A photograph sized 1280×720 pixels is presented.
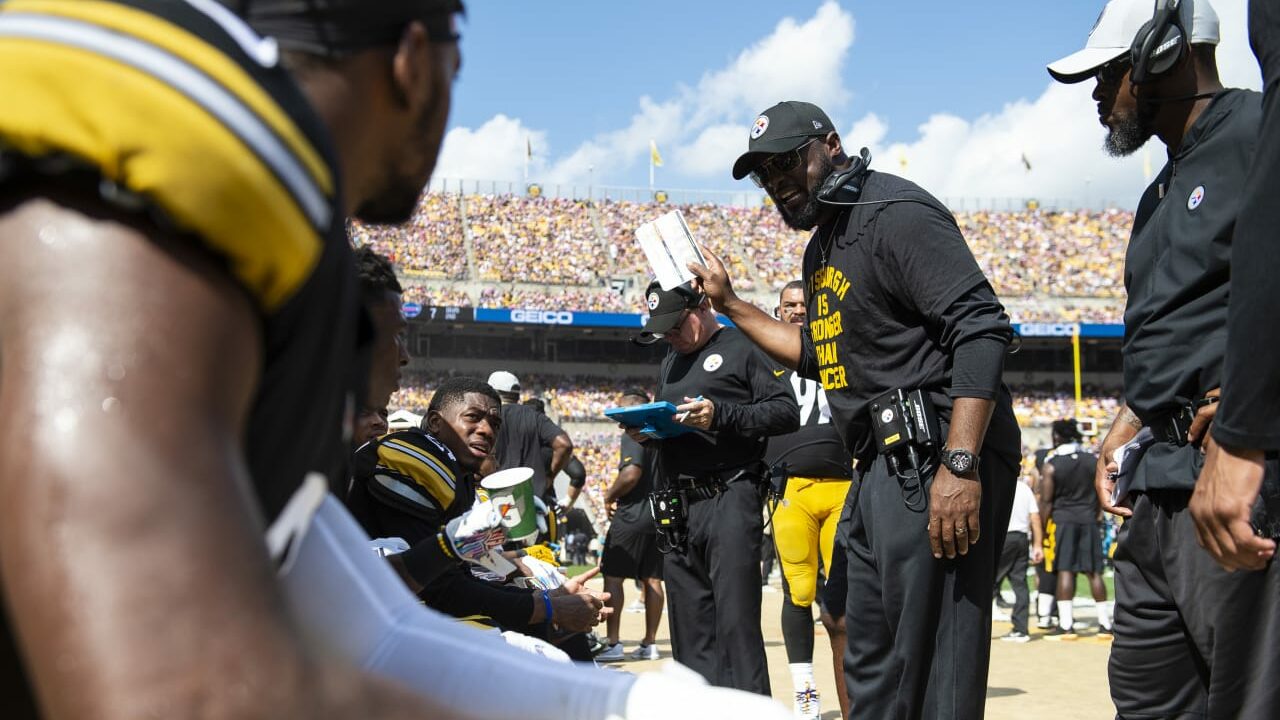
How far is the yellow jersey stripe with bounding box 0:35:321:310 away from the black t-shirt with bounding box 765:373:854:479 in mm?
5826

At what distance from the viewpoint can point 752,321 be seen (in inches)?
181

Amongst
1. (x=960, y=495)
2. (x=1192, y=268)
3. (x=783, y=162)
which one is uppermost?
(x=783, y=162)

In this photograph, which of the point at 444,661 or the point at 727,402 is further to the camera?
the point at 727,402

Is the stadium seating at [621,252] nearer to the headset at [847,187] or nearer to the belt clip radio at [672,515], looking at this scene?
the belt clip radio at [672,515]

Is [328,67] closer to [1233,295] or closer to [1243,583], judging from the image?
[1233,295]

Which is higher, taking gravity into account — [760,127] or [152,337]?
[760,127]

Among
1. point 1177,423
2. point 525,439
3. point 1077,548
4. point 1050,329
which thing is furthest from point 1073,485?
point 1050,329

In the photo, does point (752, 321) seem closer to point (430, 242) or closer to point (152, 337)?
point (152, 337)

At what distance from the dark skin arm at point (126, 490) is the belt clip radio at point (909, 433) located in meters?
3.14

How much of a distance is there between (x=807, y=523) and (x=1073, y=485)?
6457mm

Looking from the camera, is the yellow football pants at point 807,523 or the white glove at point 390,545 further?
the yellow football pants at point 807,523

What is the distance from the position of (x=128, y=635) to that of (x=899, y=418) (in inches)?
128

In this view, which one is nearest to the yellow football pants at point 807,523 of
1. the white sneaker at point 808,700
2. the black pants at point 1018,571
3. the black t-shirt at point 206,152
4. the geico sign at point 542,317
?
the white sneaker at point 808,700

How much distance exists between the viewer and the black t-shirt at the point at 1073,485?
11680 millimetres
